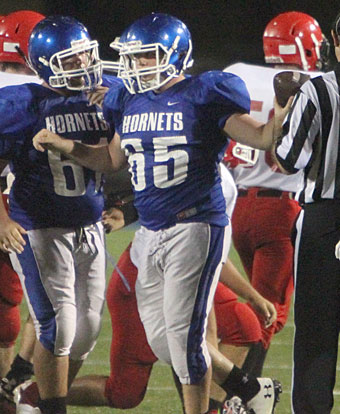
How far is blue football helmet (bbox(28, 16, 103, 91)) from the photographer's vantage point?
3.56 metres

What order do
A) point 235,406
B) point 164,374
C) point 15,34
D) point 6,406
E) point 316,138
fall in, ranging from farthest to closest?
point 164,374 < point 15,34 < point 6,406 < point 235,406 < point 316,138

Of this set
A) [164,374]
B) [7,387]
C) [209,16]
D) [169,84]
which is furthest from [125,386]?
[209,16]

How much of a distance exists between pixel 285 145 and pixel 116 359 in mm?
1234

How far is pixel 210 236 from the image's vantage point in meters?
3.36

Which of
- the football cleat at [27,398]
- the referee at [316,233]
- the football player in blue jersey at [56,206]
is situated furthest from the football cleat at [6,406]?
the referee at [316,233]

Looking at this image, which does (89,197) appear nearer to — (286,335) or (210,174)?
(210,174)

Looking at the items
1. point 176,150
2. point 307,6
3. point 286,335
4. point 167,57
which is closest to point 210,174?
point 176,150

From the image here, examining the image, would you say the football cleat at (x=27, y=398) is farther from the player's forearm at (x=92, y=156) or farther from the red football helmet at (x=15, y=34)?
the red football helmet at (x=15, y=34)

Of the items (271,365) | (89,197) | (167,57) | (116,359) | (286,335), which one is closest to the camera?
(167,57)

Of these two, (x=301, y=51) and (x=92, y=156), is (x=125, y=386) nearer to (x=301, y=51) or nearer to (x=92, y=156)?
(x=92, y=156)

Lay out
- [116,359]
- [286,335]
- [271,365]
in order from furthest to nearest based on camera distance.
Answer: [286,335]
[271,365]
[116,359]

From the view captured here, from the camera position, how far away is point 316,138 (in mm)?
3166

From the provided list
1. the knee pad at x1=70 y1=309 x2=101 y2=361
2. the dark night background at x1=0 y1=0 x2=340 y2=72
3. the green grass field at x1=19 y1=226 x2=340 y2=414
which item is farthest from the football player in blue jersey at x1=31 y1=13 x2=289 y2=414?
the dark night background at x1=0 y1=0 x2=340 y2=72

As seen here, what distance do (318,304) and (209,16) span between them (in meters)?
10.6
